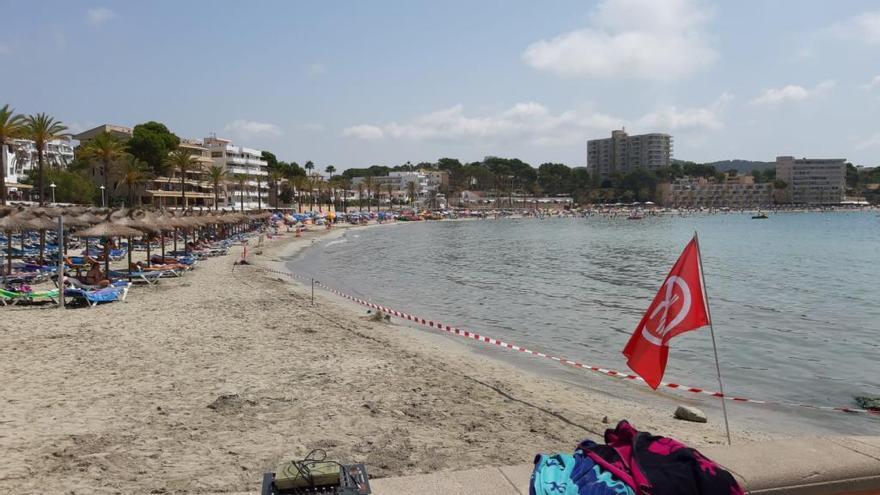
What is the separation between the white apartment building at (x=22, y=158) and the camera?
7050 centimetres

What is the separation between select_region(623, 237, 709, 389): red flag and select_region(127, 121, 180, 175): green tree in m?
82.8

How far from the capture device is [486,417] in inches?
319

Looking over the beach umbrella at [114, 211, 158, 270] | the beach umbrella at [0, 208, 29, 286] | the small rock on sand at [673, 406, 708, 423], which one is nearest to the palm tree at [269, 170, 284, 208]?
the beach umbrella at [0, 208, 29, 286]

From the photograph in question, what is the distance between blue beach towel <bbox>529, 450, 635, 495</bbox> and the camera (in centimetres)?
293

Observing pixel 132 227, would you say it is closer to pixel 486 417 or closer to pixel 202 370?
pixel 202 370

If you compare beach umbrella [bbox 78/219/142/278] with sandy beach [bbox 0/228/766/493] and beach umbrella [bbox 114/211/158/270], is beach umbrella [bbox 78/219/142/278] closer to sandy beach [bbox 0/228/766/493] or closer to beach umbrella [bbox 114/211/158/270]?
beach umbrella [bbox 114/211/158/270]

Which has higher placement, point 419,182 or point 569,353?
point 419,182

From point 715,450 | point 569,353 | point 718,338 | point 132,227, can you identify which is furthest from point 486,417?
→ point 132,227

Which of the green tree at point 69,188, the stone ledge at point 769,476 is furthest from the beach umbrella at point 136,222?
the green tree at point 69,188

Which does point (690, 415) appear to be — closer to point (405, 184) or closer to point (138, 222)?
point (138, 222)

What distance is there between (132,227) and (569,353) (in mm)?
14925

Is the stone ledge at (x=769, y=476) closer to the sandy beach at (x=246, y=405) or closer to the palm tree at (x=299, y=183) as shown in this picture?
the sandy beach at (x=246, y=405)

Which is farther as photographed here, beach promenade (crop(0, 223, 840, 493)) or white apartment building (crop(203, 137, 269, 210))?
white apartment building (crop(203, 137, 269, 210))

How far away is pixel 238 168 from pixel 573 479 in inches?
4531
